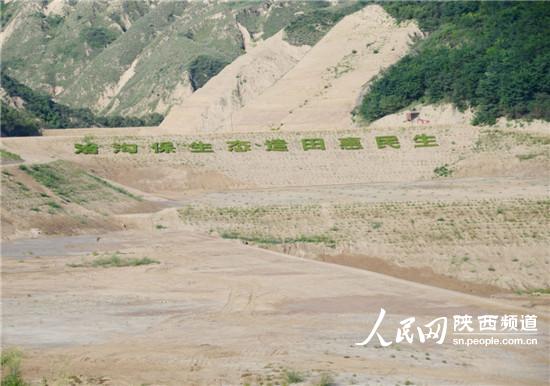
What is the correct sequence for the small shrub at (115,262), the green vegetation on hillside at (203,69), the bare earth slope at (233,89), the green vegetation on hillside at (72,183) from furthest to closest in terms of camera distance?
the green vegetation on hillside at (203,69)
the bare earth slope at (233,89)
the green vegetation on hillside at (72,183)
the small shrub at (115,262)

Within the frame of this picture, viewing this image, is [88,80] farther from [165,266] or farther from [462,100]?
[165,266]

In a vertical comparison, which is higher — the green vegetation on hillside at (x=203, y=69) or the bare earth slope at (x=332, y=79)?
the green vegetation on hillside at (x=203, y=69)

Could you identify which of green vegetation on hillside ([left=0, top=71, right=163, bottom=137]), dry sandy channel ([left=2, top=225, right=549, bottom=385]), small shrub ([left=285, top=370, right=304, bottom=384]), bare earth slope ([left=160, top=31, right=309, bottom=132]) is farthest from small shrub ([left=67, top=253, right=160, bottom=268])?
bare earth slope ([left=160, top=31, right=309, bottom=132])

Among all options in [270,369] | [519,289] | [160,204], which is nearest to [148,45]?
[160,204]

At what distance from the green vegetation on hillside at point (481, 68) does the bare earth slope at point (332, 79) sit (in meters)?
2.71

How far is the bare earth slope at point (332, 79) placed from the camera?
257 feet

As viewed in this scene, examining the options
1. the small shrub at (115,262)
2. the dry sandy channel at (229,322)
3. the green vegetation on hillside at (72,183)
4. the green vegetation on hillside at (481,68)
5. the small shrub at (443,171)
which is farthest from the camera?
the green vegetation on hillside at (481,68)

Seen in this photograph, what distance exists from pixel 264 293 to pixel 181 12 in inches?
4992

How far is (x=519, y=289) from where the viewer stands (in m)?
35.2

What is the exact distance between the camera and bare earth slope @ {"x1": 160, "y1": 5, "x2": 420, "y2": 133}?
3083 inches

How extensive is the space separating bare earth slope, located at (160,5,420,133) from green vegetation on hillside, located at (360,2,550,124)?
8.88 feet

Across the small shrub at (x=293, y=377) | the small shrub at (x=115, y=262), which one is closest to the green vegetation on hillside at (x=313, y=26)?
the small shrub at (x=115, y=262)

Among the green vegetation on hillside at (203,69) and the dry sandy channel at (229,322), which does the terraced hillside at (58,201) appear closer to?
the dry sandy channel at (229,322)

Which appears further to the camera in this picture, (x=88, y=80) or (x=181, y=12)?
(x=181, y=12)
